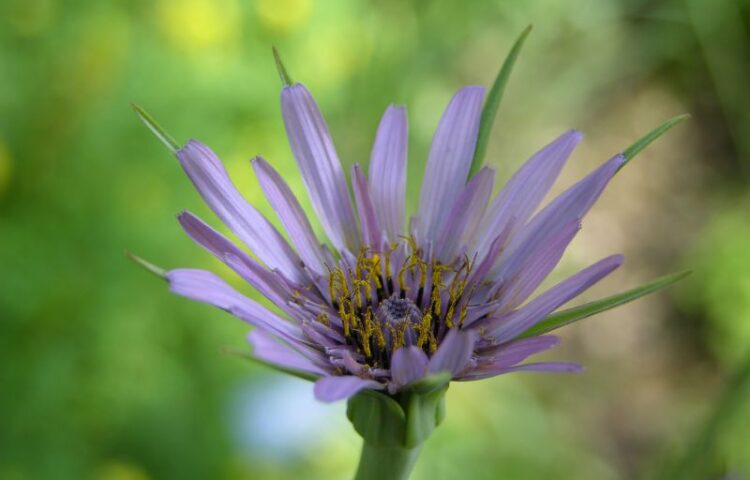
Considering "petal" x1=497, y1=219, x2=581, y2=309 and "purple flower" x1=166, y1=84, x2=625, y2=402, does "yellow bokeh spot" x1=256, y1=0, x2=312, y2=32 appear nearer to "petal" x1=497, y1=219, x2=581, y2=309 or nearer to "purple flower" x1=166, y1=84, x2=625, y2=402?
"purple flower" x1=166, y1=84, x2=625, y2=402

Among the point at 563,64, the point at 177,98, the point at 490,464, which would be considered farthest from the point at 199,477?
the point at 563,64

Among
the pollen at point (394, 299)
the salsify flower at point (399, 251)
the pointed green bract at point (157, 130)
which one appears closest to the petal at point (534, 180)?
the salsify flower at point (399, 251)

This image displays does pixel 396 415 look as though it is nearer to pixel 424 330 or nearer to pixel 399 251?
pixel 424 330

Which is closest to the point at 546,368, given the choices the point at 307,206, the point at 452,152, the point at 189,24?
the point at 452,152

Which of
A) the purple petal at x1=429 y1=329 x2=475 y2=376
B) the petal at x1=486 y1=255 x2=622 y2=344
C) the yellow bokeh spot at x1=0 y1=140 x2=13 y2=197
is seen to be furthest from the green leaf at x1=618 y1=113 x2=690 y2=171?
the yellow bokeh spot at x1=0 y1=140 x2=13 y2=197

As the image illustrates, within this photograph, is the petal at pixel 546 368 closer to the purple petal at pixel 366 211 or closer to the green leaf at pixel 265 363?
the green leaf at pixel 265 363

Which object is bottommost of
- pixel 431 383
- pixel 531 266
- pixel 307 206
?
pixel 431 383

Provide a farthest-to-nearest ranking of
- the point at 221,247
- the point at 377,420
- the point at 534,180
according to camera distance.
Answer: the point at 534,180
the point at 221,247
the point at 377,420
